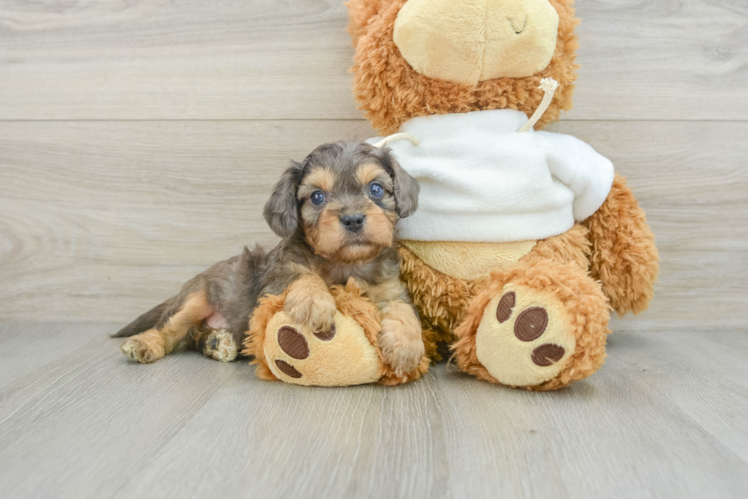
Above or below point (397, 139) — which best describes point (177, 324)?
below

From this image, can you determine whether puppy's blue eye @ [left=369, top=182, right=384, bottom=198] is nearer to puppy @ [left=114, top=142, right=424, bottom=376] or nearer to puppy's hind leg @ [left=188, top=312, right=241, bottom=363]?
puppy @ [left=114, top=142, right=424, bottom=376]

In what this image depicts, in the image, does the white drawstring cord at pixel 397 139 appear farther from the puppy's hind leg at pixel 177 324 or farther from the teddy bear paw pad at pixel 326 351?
the puppy's hind leg at pixel 177 324

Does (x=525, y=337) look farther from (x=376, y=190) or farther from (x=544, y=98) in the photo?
(x=544, y=98)

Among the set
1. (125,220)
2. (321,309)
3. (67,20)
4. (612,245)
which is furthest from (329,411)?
(67,20)

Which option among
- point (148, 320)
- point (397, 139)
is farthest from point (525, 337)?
point (148, 320)

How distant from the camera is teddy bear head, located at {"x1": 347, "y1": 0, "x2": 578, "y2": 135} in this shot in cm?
189

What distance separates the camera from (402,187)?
6.27 ft

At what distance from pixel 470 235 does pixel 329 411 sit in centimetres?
80

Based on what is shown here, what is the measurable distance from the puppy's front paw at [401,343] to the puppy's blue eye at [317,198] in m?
0.46

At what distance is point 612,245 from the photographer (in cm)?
222

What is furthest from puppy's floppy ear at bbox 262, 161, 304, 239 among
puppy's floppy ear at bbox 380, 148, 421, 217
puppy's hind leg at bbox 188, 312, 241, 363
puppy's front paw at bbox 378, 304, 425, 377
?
puppy's hind leg at bbox 188, 312, 241, 363

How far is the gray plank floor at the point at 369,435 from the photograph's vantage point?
1.22m

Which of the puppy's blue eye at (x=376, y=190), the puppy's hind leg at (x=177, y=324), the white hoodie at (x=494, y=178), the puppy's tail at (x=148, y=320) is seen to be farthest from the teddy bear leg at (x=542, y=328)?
the puppy's tail at (x=148, y=320)

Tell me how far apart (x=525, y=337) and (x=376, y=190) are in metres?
0.70
